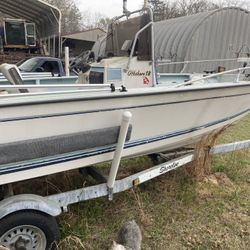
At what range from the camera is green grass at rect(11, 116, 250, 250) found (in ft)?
9.21

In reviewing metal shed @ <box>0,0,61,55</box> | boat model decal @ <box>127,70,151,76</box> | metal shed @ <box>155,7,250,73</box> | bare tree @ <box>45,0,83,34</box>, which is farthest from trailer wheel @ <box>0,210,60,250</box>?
bare tree @ <box>45,0,83,34</box>

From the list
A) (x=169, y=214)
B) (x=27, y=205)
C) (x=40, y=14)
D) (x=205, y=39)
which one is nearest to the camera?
(x=27, y=205)

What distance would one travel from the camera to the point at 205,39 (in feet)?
40.9

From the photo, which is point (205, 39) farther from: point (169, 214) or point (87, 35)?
point (87, 35)

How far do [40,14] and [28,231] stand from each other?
46.1 feet

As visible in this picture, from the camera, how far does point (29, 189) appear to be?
3426mm

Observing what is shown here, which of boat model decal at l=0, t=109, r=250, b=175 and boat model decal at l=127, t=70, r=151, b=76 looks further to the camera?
boat model decal at l=127, t=70, r=151, b=76

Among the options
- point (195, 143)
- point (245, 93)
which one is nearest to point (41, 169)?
point (195, 143)

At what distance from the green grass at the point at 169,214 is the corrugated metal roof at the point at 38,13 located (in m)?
10.4

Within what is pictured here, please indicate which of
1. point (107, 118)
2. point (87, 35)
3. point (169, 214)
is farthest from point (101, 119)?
point (87, 35)

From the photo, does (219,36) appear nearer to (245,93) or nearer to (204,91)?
(245,93)

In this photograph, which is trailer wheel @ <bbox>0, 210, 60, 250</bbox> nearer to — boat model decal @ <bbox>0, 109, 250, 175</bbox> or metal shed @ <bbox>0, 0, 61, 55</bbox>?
boat model decal @ <bbox>0, 109, 250, 175</bbox>

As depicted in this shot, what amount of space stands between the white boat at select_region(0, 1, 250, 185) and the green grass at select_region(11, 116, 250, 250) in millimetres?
546

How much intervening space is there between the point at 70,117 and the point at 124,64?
131 centimetres
